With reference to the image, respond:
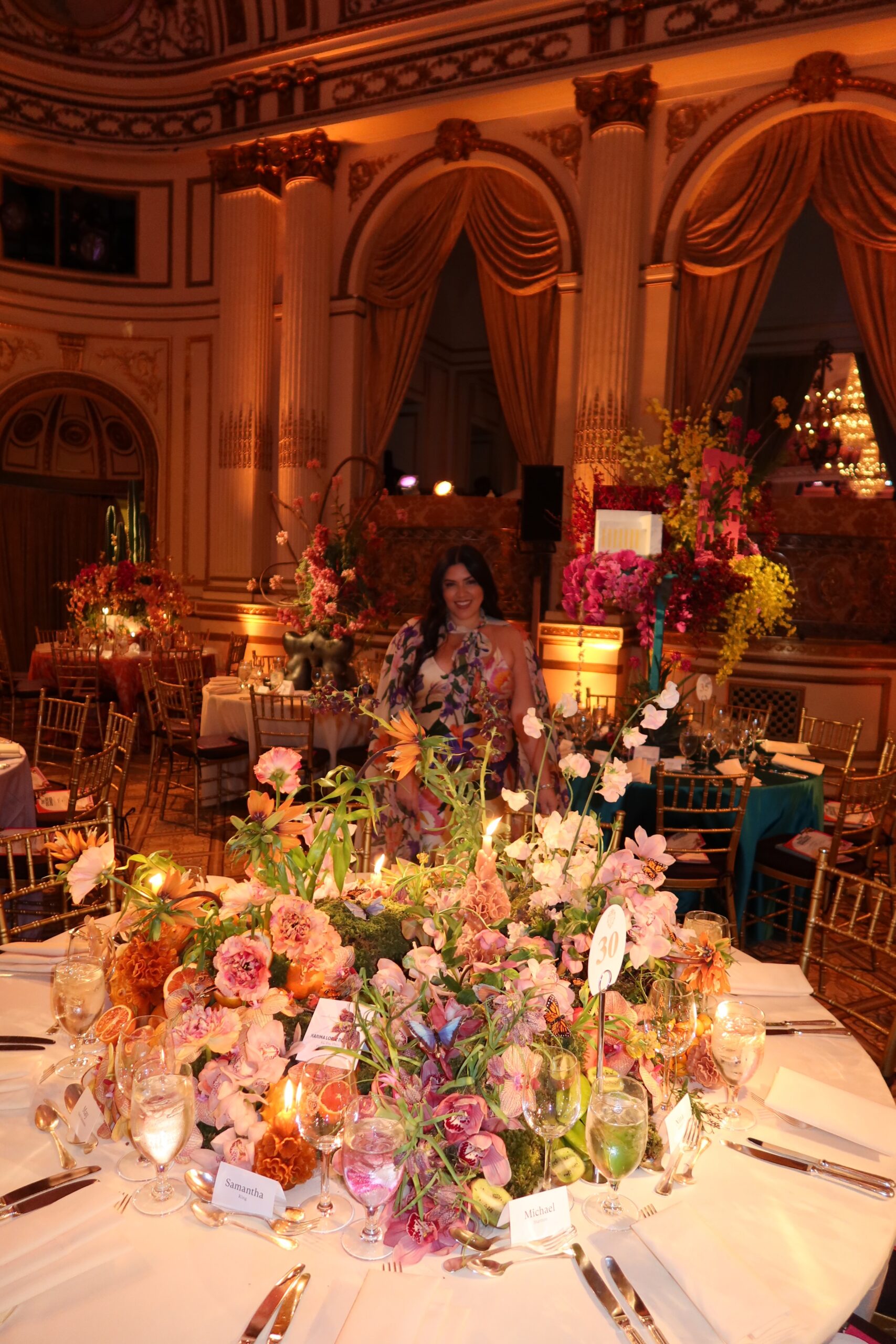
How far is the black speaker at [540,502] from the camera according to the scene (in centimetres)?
697

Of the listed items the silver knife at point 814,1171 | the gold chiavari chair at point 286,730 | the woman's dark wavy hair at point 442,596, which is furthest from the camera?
the gold chiavari chair at point 286,730

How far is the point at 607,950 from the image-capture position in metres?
1.20

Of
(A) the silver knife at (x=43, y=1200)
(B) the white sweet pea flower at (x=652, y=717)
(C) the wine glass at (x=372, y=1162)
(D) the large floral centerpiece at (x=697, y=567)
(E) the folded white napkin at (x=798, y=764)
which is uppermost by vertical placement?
(D) the large floral centerpiece at (x=697, y=567)

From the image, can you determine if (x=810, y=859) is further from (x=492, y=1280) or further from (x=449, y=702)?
(x=492, y=1280)

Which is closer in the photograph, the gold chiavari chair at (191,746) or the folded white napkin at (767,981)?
the folded white napkin at (767,981)

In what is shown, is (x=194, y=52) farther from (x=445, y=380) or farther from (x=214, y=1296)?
(x=214, y=1296)

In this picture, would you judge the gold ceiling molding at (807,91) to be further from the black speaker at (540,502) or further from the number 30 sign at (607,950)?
the number 30 sign at (607,950)

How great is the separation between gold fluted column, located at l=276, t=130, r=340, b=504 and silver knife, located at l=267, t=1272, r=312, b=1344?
8.04 meters

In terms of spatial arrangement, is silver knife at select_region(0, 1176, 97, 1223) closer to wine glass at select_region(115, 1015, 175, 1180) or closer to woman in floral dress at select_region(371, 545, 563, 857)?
wine glass at select_region(115, 1015, 175, 1180)

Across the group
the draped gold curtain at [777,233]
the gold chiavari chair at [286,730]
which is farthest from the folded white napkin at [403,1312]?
the draped gold curtain at [777,233]

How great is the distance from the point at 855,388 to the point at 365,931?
9.59m

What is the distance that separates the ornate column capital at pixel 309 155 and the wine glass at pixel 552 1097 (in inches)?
356

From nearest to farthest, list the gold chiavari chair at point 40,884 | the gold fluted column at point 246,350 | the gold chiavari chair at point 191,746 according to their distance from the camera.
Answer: the gold chiavari chair at point 40,884, the gold chiavari chair at point 191,746, the gold fluted column at point 246,350

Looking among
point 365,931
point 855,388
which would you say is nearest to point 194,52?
point 855,388
